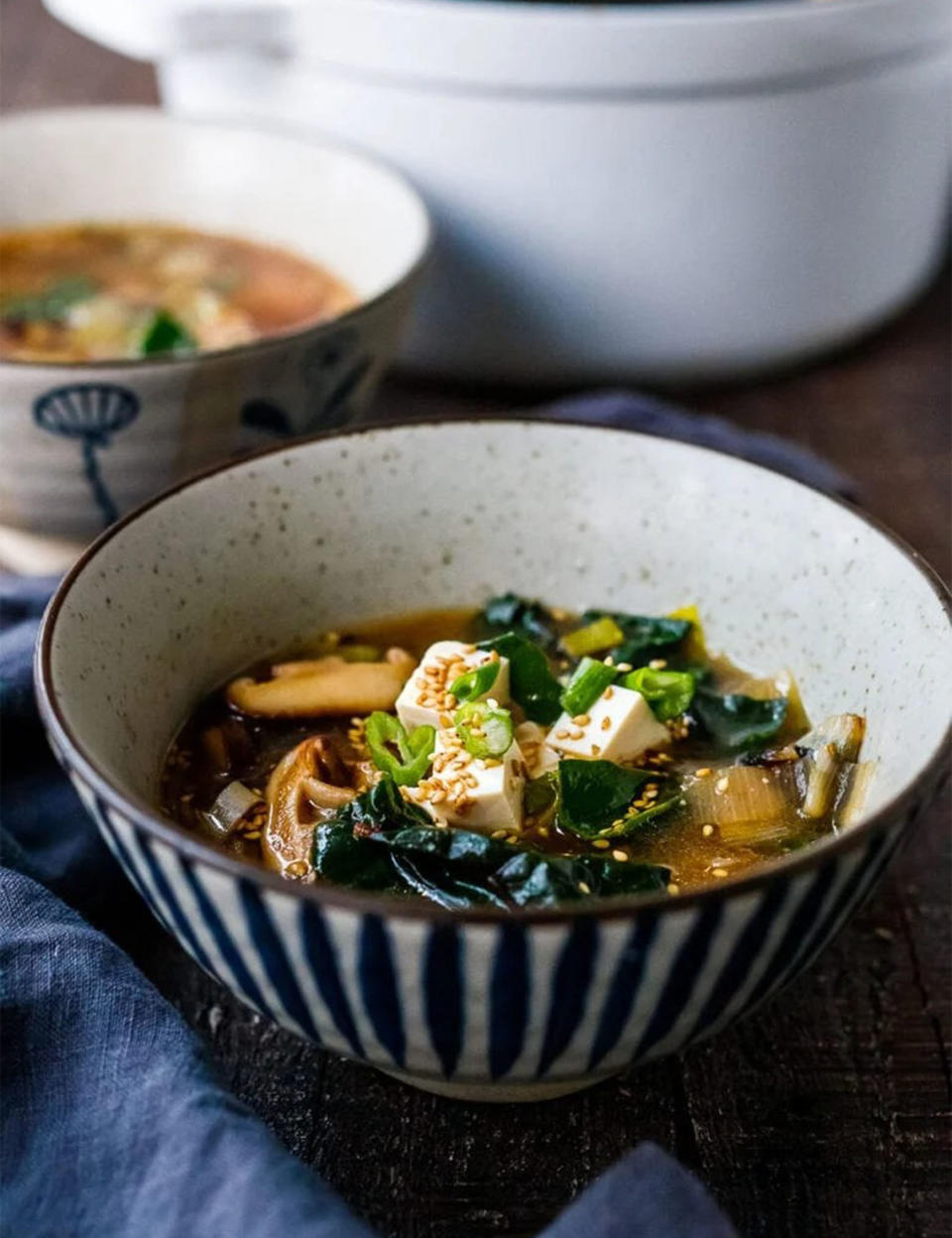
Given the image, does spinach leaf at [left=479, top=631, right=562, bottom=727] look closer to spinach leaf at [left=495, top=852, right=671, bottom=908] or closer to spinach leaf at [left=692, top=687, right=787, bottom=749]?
spinach leaf at [left=692, top=687, right=787, bottom=749]

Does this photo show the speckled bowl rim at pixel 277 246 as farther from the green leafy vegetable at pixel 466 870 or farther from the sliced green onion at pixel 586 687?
the green leafy vegetable at pixel 466 870

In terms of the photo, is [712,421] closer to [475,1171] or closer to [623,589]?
[623,589]

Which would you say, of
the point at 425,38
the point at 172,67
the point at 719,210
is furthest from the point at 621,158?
the point at 172,67

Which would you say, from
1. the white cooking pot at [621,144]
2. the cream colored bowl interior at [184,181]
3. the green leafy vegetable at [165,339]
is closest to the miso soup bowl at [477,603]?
Result: the green leafy vegetable at [165,339]

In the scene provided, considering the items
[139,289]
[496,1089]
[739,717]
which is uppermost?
[739,717]

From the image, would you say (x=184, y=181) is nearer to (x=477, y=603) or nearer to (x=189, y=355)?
(x=189, y=355)

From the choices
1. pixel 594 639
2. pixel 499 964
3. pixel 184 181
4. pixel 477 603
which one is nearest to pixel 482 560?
pixel 477 603
